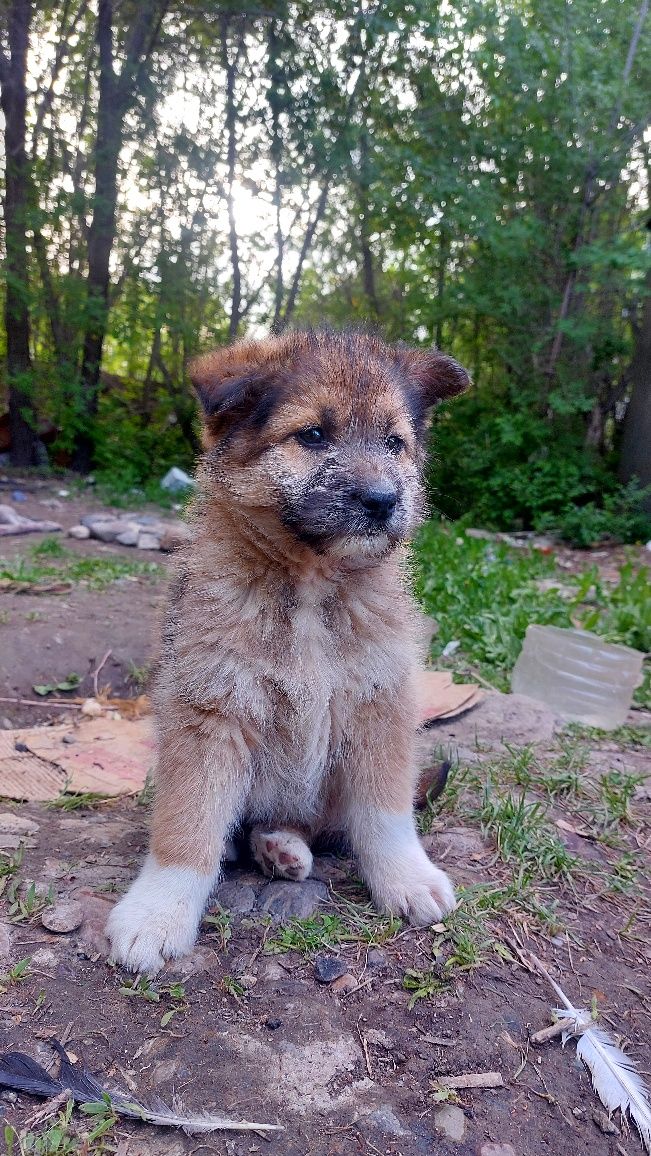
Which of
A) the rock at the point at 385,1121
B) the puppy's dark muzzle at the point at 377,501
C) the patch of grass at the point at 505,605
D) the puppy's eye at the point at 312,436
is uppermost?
the puppy's eye at the point at 312,436

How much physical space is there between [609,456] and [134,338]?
302 inches

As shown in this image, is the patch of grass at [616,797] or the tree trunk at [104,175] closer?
the patch of grass at [616,797]

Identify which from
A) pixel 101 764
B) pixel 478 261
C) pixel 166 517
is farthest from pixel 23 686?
pixel 478 261

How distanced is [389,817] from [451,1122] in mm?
1011

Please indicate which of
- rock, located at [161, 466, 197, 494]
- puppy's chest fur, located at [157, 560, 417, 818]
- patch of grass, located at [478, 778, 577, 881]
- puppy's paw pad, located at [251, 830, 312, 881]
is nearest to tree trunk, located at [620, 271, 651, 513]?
rock, located at [161, 466, 197, 494]

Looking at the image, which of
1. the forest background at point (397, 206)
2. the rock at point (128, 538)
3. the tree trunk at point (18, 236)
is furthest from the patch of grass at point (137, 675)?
the tree trunk at point (18, 236)

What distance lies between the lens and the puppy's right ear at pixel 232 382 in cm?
275

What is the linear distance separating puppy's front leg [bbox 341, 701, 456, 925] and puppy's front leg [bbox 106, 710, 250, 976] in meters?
Result: 0.42

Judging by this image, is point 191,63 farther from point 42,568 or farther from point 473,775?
→ point 473,775

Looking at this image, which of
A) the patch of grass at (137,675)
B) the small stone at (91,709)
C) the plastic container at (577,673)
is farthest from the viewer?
the patch of grass at (137,675)

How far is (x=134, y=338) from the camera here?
13656 millimetres

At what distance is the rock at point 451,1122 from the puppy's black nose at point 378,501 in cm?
159

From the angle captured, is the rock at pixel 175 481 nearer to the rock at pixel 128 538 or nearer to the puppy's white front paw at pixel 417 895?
the rock at pixel 128 538

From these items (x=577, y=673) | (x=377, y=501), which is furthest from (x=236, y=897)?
(x=577, y=673)
